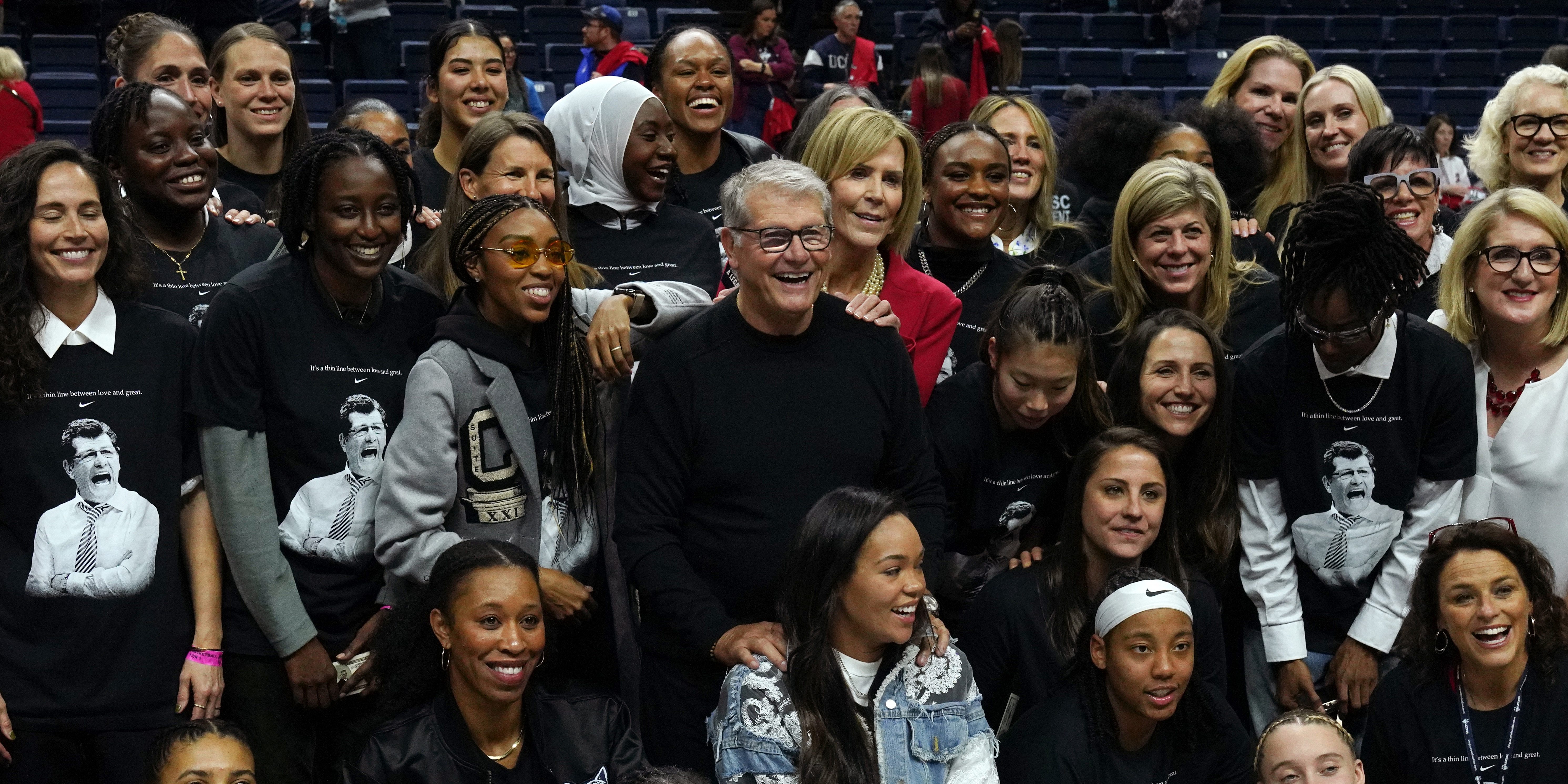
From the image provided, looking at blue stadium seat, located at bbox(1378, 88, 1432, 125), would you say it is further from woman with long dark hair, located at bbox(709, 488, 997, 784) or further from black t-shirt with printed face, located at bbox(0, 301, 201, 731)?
black t-shirt with printed face, located at bbox(0, 301, 201, 731)

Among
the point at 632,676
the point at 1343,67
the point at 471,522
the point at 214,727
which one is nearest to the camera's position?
the point at 214,727

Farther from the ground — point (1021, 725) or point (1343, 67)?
point (1343, 67)

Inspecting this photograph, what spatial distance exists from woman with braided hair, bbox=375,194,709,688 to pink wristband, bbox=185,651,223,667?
0.37 meters

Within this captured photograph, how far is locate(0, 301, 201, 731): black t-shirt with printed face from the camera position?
2.90 m

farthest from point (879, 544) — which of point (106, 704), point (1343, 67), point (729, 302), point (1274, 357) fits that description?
point (1343, 67)

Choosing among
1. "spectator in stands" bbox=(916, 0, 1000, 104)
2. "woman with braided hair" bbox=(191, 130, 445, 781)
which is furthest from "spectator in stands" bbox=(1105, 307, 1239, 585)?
"spectator in stands" bbox=(916, 0, 1000, 104)

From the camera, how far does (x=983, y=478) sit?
3.45 meters

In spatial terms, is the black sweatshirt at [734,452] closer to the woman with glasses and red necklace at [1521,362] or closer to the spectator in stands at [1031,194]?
the woman with glasses and red necklace at [1521,362]

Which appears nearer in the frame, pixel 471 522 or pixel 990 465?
pixel 471 522

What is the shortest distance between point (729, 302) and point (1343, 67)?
109 inches

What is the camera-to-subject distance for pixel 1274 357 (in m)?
3.54

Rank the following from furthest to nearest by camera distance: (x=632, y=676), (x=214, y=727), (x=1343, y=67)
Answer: (x=1343, y=67)
(x=632, y=676)
(x=214, y=727)

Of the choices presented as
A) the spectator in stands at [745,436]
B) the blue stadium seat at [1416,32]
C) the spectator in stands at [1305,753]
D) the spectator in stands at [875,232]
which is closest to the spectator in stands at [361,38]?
the spectator in stands at [875,232]

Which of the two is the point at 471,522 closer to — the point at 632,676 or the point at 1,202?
the point at 632,676
